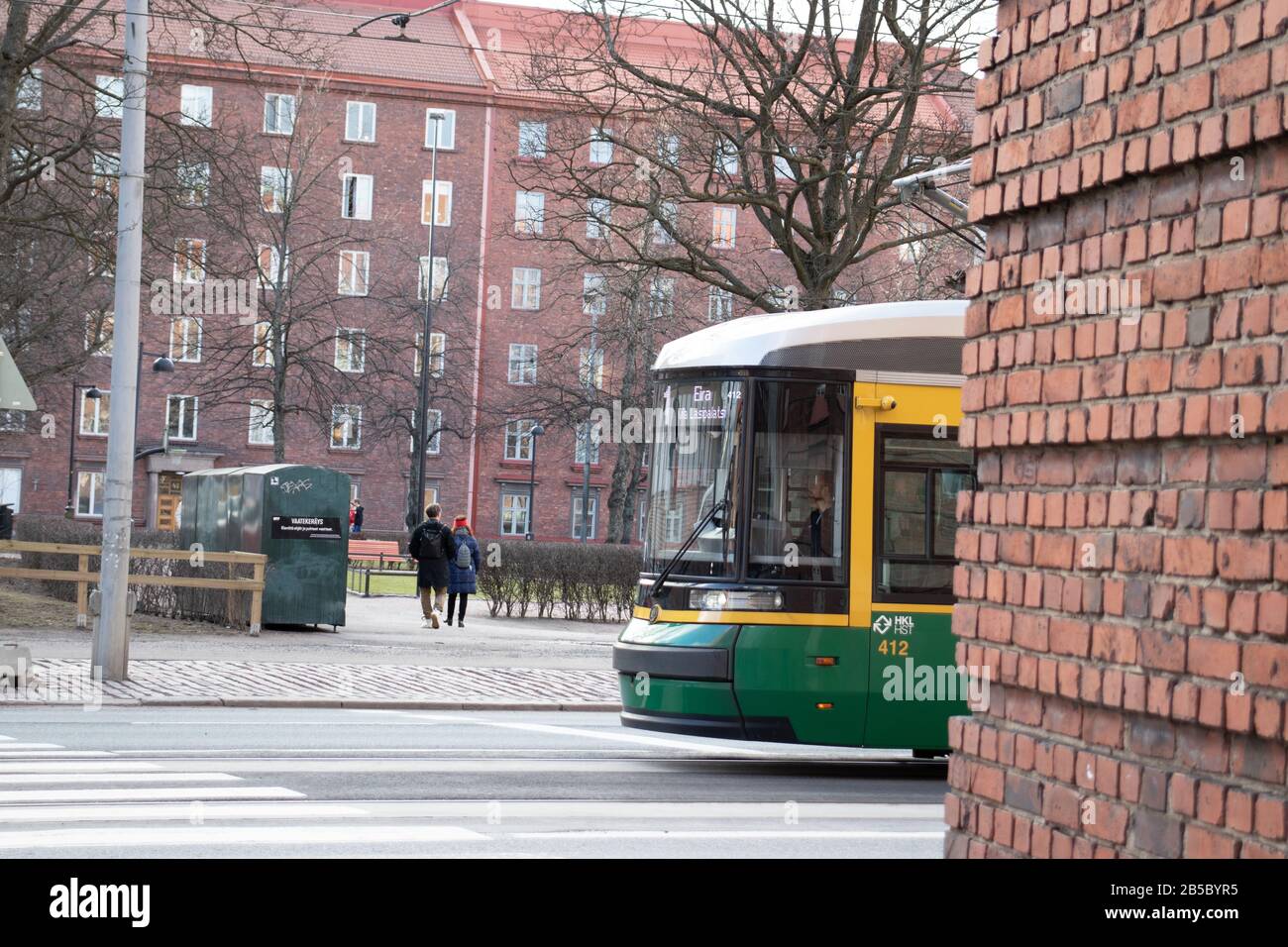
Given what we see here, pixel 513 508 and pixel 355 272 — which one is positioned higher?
pixel 355 272

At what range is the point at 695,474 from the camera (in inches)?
483

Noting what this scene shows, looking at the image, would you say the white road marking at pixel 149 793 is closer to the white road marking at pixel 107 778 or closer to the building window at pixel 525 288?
the white road marking at pixel 107 778

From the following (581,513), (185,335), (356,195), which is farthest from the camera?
(581,513)

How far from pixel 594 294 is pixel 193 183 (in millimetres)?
17734

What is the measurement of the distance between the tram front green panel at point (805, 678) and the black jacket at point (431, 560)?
1503 centimetres

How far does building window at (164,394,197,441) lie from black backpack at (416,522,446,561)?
3959cm

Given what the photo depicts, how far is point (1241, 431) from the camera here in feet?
9.60

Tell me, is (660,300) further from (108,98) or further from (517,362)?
(108,98)

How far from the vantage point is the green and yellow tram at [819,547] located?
38.4ft

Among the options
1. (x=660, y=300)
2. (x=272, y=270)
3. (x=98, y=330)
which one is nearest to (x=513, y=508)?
(x=272, y=270)

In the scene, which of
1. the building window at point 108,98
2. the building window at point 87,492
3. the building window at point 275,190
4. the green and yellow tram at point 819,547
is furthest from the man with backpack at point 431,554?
the building window at point 87,492
